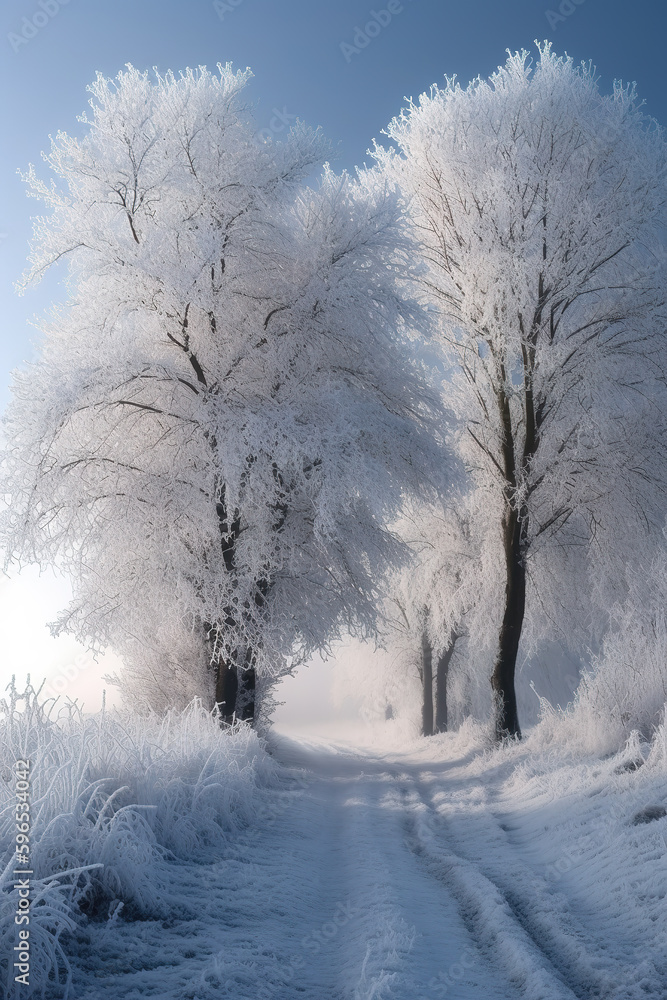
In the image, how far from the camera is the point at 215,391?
9.84 metres

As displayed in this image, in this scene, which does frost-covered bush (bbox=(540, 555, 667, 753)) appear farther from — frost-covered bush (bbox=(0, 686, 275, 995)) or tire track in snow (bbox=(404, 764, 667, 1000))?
frost-covered bush (bbox=(0, 686, 275, 995))

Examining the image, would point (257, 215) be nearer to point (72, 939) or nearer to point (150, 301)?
point (150, 301)

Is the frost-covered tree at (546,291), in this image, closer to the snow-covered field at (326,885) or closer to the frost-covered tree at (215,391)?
the frost-covered tree at (215,391)

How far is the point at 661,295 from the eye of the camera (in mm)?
11656

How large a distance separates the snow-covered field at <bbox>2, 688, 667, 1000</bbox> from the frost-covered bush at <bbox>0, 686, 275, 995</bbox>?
0.02 m

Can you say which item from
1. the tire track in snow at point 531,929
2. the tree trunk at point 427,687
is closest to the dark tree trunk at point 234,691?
the tire track in snow at point 531,929

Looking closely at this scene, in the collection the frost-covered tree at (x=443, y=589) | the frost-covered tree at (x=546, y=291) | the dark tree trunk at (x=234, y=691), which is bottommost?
the dark tree trunk at (x=234, y=691)

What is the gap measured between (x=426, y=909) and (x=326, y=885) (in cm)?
89

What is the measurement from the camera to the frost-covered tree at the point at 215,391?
902 centimetres

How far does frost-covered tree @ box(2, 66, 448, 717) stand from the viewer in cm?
902

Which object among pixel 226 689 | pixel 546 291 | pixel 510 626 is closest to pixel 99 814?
pixel 226 689

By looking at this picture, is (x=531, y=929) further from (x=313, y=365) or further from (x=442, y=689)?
(x=442, y=689)

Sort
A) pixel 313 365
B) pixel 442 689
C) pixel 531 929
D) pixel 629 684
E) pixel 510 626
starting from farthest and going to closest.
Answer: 1. pixel 442 689
2. pixel 510 626
3. pixel 313 365
4. pixel 629 684
5. pixel 531 929

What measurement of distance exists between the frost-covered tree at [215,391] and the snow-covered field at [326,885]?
126 inches
